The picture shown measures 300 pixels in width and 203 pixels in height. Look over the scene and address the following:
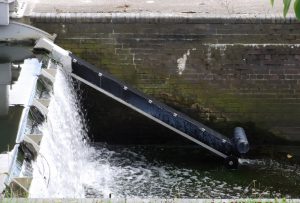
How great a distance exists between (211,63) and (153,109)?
4.09 feet

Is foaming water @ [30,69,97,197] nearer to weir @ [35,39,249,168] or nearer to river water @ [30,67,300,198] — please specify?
river water @ [30,67,300,198]

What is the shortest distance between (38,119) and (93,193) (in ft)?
4.01

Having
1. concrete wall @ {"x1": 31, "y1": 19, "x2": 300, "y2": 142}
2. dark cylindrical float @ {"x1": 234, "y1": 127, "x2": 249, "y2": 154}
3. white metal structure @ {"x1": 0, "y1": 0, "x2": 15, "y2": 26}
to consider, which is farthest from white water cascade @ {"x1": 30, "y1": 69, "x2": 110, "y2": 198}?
dark cylindrical float @ {"x1": 234, "y1": 127, "x2": 249, "y2": 154}

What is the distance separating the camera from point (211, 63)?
1004 centimetres

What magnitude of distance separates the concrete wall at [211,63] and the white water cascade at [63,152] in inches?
35.3

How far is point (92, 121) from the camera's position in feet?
33.8

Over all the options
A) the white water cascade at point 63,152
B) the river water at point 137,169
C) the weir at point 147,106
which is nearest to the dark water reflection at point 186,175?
the river water at point 137,169

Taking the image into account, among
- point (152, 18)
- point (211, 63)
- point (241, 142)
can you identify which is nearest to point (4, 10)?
point (152, 18)

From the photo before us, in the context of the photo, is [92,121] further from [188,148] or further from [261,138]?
[261,138]

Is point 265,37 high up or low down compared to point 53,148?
up

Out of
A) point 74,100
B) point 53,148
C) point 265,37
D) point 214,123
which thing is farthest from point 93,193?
point 265,37

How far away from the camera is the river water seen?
825 centimetres

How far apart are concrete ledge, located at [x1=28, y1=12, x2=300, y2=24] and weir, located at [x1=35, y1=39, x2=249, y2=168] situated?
494mm

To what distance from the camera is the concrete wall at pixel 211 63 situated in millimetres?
9875
